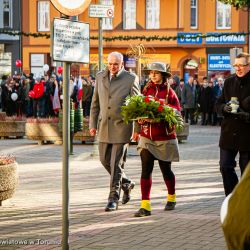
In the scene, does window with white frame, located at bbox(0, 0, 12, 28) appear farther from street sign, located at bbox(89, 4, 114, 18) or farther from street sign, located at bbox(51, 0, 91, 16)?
Answer: street sign, located at bbox(51, 0, 91, 16)

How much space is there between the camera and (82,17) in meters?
56.0

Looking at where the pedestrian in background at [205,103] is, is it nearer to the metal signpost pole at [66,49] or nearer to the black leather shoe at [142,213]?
the black leather shoe at [142,213]

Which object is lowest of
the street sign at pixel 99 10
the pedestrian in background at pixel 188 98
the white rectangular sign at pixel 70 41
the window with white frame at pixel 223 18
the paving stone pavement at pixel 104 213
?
the paving stone pavement at pixel 104 213

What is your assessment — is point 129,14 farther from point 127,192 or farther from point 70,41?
point 70,41

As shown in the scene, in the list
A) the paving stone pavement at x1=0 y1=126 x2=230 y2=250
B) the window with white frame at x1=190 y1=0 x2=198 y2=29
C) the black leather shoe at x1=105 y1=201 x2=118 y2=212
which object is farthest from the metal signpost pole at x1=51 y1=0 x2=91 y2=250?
the window with white frame at x1=190 y1=0 x2=198 y2=29

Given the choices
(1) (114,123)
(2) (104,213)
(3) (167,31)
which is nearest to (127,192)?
(2) (104,213)

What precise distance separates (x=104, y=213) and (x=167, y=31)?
4619 cm

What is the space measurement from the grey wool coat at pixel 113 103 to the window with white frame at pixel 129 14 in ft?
152

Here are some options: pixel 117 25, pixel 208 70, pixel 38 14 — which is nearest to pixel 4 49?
pixel 38 14

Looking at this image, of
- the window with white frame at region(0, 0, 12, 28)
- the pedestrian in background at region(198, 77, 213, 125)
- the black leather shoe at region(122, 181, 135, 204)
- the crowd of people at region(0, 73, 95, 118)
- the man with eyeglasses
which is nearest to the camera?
the man with eyeglasses

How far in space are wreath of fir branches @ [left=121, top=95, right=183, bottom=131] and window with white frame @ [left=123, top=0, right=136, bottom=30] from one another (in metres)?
47.1

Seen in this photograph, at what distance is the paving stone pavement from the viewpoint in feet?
25.9

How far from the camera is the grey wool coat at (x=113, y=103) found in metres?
10.2

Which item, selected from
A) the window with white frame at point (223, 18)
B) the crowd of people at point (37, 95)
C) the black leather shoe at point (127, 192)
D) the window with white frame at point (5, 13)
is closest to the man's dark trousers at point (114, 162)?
the black leather shoe at point (127, 192)
